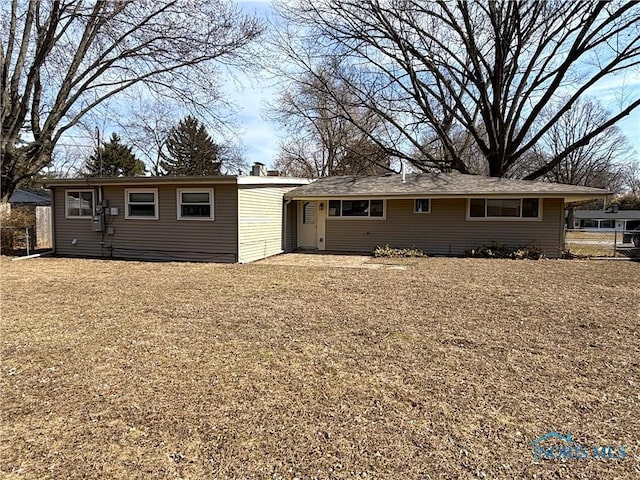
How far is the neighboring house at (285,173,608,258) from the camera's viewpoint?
1300 centimetres

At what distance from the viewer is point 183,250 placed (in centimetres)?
1223

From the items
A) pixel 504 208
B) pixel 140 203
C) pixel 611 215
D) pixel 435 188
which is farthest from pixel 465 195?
pixel 611 215

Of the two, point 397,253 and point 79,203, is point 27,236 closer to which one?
point 79,203

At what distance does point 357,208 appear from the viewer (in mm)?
14844

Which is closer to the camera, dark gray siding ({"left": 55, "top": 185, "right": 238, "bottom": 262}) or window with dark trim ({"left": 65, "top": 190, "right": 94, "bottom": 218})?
dark gray siding ({"left": 55, "top": 185, "right": 238, "bottom": 262})

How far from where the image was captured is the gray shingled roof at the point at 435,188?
41.1 ft

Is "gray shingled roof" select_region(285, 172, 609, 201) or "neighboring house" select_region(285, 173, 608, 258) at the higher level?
"gray shingled roof" select_region(285, 172, 609, 201)

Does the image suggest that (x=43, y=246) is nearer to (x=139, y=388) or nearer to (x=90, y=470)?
(x=139, y=388)

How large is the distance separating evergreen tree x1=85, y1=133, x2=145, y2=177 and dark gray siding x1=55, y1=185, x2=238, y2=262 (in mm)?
23841

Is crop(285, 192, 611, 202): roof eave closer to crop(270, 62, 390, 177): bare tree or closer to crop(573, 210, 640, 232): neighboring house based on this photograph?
crop(270, 62, 390, 177): bare tree

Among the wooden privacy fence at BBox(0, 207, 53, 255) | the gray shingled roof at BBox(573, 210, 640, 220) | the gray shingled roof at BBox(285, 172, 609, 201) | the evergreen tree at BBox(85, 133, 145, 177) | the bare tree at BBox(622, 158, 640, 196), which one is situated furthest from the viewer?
the bare tree at BBox(622, 158, 640, 196)

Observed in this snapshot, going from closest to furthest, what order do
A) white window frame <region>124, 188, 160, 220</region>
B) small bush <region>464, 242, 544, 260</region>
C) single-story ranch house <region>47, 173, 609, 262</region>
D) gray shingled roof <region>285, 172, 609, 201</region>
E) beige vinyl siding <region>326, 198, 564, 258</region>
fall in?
single-story ranch house <region>47, 173, 609, 262</region>, white window frame <region>124, 188, 160, 220</region>, gray shingled roof <region>285, 172, 609, 201</region>, small bush <region>464, 242, 544, 260</region>, beige vinyl siding <region>326, 198, 564, 258</region>

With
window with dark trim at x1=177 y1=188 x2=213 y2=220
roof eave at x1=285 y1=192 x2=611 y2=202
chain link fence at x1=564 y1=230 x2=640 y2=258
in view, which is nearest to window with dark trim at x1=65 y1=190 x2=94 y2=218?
window with dark trim at x1=177 y1=188 x2=213 y2=220

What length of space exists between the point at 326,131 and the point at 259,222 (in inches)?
692
